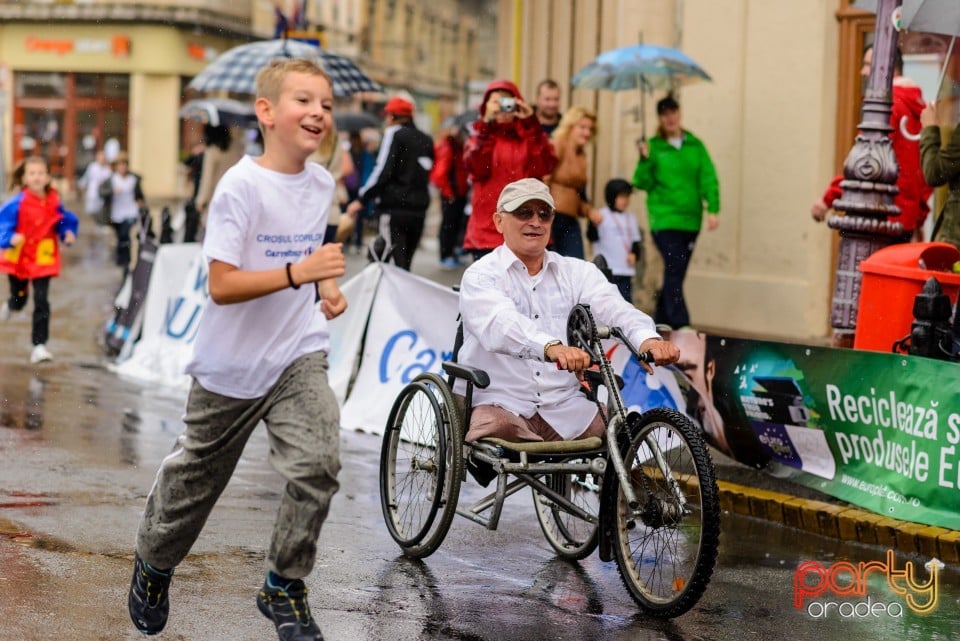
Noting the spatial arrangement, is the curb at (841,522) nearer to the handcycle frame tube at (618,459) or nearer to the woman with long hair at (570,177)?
the handcycle frame tube at (618,459)

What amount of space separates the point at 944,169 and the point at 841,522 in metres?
2.41

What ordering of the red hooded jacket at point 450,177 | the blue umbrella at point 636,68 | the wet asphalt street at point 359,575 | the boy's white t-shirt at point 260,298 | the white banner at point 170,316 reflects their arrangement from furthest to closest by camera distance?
the red hooded jacket at point 450,177
the blue umbrella at point 636,68
the white banner at point 170,316
the wet asphalt street at point 359,575
the boy's white t-shirt at point 260,298

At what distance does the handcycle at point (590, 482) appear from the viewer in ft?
18.7

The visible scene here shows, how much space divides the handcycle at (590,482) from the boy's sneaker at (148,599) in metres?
1.57

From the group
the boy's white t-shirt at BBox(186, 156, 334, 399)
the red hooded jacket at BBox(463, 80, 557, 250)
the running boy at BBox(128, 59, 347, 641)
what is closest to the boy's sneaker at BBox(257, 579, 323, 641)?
the running boy at BBox(128, 59, 347, 641)

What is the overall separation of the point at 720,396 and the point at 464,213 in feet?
44.2

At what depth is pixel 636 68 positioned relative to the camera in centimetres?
1439

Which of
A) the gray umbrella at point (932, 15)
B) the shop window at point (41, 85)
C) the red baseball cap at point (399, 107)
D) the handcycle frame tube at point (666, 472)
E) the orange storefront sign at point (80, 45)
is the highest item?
the orange storefront sign at point (80, 45)

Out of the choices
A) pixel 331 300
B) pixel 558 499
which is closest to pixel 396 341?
pixel 558 499

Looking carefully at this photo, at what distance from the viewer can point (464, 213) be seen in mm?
22000

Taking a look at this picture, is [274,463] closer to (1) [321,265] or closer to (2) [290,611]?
(2) [290,611]

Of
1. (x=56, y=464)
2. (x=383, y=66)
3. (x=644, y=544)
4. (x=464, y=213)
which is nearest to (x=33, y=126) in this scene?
(x=383, y=66)

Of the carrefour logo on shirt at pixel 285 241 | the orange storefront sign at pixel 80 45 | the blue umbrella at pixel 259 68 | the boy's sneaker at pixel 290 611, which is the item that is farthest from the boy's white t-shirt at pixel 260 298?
the orange storefront sign at pixel 80 45

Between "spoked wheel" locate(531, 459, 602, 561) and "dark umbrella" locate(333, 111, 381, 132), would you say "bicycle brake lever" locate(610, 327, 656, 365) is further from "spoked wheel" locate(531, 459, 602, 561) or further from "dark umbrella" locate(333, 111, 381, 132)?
"dark umbrella" locate(333, 111, 381, 132)
